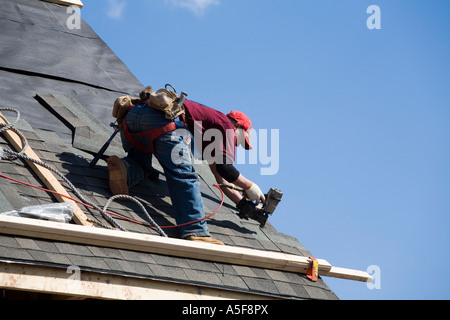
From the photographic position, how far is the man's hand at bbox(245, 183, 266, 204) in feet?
22.5

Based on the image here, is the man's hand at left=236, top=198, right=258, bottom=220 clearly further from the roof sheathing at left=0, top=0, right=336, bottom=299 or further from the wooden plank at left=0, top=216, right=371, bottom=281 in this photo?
the wooden plank at left=0, top=216, right=371, bottom=281

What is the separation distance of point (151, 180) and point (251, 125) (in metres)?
1.16

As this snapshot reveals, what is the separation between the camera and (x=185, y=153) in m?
6.34

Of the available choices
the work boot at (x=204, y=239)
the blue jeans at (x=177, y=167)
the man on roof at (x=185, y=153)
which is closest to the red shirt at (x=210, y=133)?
the man on roof at (x=185, y=153)

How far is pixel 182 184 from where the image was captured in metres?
6.19

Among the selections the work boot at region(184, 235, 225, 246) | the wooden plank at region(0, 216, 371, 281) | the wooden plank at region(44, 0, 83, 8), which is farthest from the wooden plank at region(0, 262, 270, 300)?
the wooden plank at region(44, 0, 83, 8)

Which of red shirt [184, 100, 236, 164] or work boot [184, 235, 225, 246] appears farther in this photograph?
red shirt [184, 100, 236, 164]

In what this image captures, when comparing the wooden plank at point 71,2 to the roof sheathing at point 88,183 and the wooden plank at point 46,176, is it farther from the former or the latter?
the wooden plank at point 46,176

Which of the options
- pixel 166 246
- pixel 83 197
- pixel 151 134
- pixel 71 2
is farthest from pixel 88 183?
pixel 71 2

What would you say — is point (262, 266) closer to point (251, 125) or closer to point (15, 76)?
point (251, 125)

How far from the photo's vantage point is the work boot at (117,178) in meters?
6.37

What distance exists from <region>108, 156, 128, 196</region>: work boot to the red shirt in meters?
0.76

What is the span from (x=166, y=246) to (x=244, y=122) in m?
1.94
